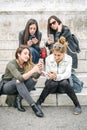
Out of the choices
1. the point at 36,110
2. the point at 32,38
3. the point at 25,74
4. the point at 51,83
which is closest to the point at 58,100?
the point at 51,83

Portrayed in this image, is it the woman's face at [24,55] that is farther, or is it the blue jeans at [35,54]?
the blue jeans at [35,54]

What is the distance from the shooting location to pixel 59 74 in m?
5.67

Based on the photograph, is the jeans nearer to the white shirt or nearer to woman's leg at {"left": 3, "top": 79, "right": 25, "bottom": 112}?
woman's leg at {"left": 3, "top": 79, "right": 25, "bottom": 112}

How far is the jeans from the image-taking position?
5570 mm

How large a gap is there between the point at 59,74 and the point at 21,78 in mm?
583

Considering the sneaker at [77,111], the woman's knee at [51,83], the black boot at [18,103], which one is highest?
the woman's knee at [51,83]

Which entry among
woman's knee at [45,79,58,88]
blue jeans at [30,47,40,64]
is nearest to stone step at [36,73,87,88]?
blue jeans at [30,47,40,64]

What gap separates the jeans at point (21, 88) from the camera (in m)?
5.57

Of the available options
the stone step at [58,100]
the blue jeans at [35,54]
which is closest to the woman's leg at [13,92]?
the stone step at [58,100]

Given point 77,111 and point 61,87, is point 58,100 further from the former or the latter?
point 77,111

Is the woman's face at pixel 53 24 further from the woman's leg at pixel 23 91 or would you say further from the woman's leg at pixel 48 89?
the woman's leg at pixel 23 91

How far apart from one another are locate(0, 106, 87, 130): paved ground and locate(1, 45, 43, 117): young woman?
0.13 metres

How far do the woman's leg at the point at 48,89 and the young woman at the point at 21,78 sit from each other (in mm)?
187

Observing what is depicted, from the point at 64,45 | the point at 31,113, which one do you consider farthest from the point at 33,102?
the point at 64,45
